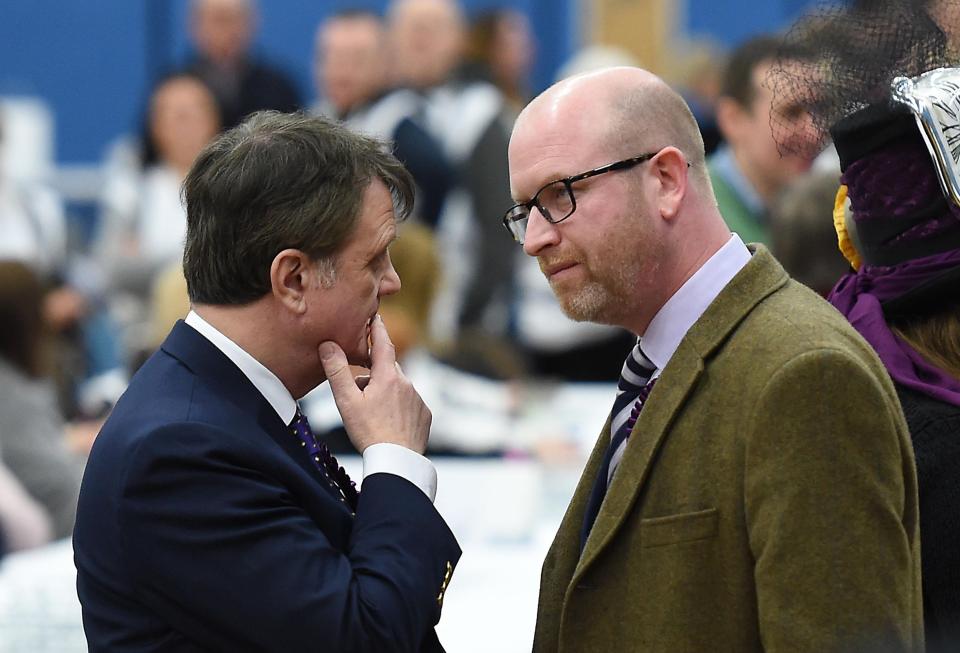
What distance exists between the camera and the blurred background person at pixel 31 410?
4.85 m

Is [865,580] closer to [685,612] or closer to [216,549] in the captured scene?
Answer: [685,612]

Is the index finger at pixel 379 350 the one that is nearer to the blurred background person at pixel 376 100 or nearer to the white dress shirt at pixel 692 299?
the white dress shirt at pixel 692 299

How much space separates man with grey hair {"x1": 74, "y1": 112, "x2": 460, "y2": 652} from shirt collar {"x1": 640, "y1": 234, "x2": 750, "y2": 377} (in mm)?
406

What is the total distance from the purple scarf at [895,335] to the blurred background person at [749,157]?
2.39m

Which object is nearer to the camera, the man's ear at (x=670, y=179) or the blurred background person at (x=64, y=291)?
the man's ear at (x=670, y=179)

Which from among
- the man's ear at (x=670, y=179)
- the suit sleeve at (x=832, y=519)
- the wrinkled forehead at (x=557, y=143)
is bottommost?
the suit sleeve at (x=832, y=519)

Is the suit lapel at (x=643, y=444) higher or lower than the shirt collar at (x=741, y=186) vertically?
lower

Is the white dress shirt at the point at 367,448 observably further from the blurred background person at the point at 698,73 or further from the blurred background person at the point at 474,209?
the blurred background person at the point at 698,73

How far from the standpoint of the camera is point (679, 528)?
2107 millimetres

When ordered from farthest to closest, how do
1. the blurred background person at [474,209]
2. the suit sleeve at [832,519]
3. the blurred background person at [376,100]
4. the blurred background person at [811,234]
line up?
1. the blurred background person at [474,209]
2. the blurred background person at [376,100]
3. the blurred background person at [811,234]
4. the suit sleeve at [832,519]

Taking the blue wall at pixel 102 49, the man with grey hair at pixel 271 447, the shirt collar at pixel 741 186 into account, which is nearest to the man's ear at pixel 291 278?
the man with grey hair at pixel 271 447

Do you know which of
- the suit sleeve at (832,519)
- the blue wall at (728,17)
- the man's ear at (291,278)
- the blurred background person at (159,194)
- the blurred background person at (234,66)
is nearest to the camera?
the suit sleeve at (832,519)

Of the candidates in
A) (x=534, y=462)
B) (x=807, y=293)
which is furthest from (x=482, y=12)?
(x=807, y=293)

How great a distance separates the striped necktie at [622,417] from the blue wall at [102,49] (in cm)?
852
